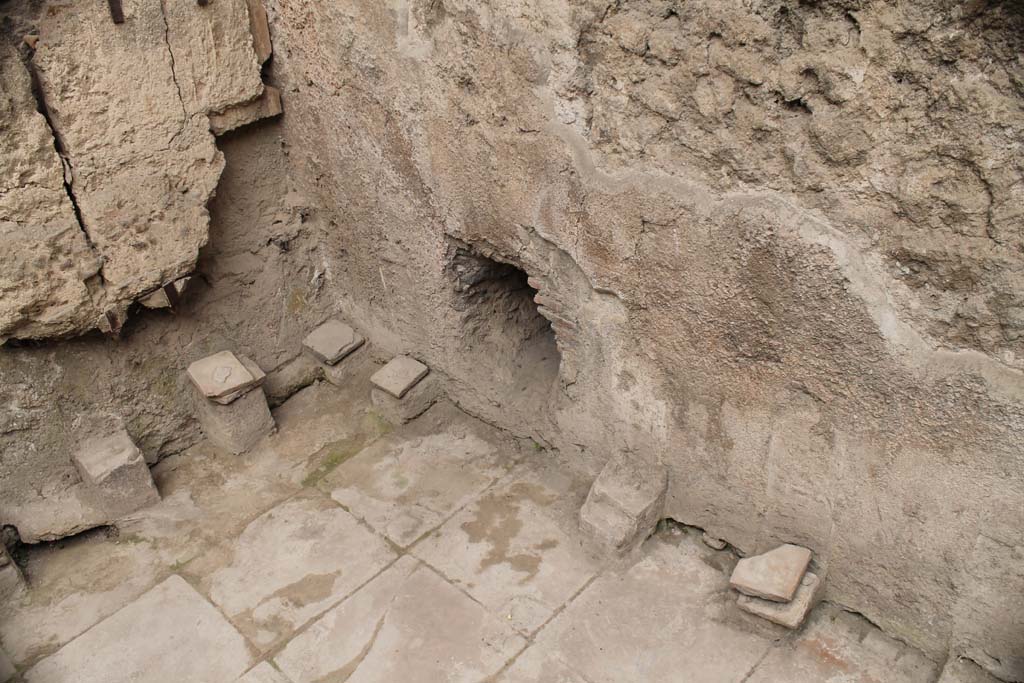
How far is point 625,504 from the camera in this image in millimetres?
3316

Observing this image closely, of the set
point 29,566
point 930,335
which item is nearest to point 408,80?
point 930,335

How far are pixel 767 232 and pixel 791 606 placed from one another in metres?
1.33

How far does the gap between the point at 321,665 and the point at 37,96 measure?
2368 mm

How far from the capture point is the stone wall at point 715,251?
2.25 metres

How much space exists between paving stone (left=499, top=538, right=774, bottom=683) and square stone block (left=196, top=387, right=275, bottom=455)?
178 centimetres

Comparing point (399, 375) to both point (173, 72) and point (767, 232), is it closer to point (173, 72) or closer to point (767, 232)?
point (173, 72)

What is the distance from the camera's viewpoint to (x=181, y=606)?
3330 mm

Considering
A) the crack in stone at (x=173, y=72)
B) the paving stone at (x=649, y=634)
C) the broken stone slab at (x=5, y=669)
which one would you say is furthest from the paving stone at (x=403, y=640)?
the crack in stone at (x=173, y=72)

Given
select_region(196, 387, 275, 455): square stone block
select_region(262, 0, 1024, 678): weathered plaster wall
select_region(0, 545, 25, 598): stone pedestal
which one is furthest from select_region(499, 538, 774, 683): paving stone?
select_region(0, 545, 25, 598): stone pedestal

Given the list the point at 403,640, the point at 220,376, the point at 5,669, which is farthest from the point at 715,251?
the point at 5,669

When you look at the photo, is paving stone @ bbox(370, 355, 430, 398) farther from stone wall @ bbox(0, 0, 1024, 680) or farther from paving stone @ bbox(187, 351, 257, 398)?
paving stone @ bbox(187, 351, 257, 398)

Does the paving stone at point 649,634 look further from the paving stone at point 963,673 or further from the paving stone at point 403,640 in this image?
the paving stone at point 963,673

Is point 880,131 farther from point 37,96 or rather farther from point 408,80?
point 37,96

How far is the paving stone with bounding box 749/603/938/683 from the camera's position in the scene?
2.87 m
